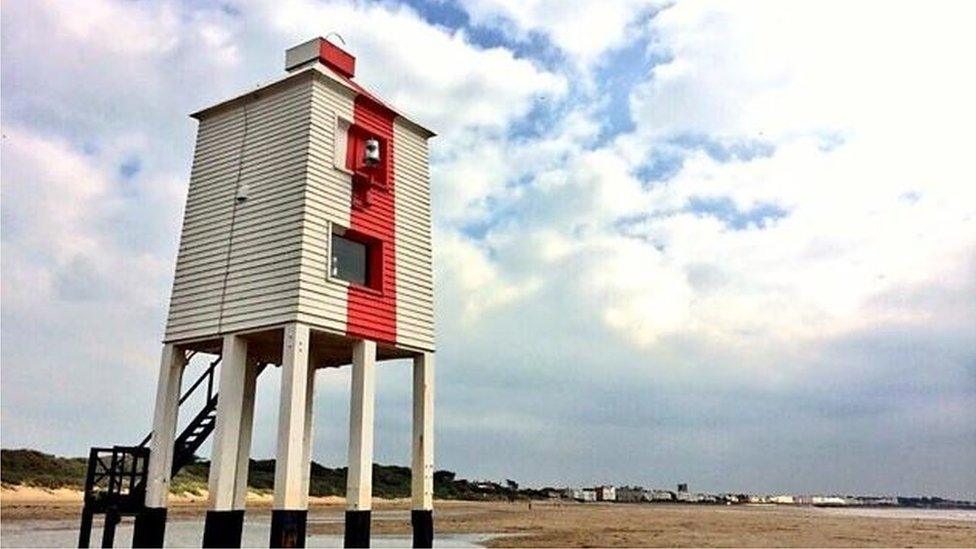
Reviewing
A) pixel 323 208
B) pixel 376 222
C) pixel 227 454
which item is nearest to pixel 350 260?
pixel 376 222

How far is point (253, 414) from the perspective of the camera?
1759 cm

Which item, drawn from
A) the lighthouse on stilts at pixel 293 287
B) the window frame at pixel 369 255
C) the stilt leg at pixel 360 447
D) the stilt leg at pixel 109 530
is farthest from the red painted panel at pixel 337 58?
the stilt leg at pixel 109 530

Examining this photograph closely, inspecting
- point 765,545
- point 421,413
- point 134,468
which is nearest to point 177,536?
point 134,468

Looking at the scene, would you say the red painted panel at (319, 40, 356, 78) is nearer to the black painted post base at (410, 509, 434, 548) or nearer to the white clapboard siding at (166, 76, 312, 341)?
the white clapboard siding at (166, 76, 312, 341)

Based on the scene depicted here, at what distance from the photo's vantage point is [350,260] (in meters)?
16.0

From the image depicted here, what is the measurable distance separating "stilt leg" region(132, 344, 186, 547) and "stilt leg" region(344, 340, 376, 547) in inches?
160

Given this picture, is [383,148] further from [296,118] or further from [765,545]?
[765,545]

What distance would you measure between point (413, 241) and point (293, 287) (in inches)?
148

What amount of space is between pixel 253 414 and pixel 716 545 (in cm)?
1682

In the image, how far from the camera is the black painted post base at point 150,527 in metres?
15.4

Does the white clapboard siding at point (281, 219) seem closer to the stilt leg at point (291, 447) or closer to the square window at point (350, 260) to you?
the square window at point (350, 260)

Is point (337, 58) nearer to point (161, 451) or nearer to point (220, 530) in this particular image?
point (161, 451)

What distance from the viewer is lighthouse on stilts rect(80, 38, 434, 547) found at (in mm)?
14586

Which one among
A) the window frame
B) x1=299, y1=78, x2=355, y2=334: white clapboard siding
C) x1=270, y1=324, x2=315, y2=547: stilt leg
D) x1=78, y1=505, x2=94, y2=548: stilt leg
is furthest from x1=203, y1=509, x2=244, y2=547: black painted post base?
the window frame
